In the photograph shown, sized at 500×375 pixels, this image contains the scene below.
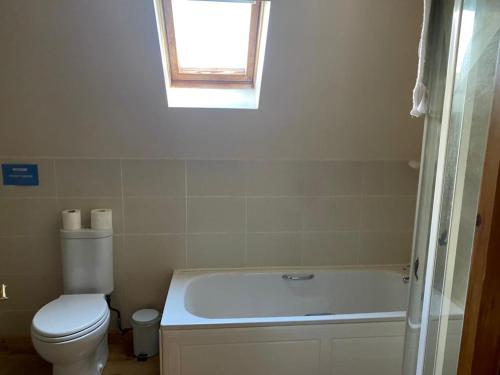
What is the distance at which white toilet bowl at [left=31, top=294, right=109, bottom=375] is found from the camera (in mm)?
1815

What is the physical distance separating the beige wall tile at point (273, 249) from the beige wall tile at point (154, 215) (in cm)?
50

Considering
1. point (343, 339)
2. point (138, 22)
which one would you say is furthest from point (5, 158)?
point (343, 339)

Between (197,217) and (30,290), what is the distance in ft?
3.92

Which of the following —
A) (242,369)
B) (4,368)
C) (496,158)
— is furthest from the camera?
(4,368)

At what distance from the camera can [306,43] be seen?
181 cm

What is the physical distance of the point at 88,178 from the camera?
233 centimetres

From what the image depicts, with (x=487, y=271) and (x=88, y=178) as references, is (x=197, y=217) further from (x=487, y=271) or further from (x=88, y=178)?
(x=487, y=271)

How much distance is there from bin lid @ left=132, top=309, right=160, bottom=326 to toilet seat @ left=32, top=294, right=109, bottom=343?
0.93 ft

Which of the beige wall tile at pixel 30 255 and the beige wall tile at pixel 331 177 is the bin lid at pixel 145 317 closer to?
the beige wall tile at pixel 30 255

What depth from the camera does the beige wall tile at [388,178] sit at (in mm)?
2520

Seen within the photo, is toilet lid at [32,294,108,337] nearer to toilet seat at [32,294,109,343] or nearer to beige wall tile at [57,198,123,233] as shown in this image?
toilet seat at [32,294,109,343]

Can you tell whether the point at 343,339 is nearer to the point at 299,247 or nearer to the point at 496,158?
the point at 299,247

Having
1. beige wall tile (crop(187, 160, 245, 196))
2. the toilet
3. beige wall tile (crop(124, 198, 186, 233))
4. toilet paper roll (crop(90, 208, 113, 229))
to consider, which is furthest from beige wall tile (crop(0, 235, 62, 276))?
beige wall tile (crop(187, 160, 245, 196))

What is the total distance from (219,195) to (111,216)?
702mm
